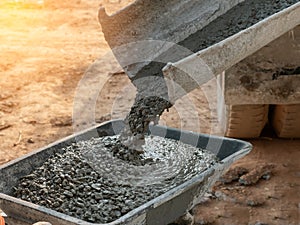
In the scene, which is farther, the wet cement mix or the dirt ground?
the dirt ground

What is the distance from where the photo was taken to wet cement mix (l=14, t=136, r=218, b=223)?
101 inches

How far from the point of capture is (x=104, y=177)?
2.78m

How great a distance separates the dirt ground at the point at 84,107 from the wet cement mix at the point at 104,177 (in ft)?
2.42

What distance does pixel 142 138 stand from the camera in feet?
9.70

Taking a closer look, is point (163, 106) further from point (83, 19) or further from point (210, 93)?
point (83, 19)

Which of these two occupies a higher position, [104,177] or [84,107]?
[84,107]

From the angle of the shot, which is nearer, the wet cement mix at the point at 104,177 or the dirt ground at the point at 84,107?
the wet cement mix at the point at 104,177

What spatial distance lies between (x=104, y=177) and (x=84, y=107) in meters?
2.53

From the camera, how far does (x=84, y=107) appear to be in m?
5.26

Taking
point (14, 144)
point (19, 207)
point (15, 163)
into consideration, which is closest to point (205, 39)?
point (15, 163)

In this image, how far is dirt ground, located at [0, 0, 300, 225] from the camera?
3789mm

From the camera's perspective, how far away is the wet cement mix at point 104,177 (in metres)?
→ 2.56

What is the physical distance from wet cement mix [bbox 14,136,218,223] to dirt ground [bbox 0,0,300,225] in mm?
736

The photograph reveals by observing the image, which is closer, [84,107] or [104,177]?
[104,177]
